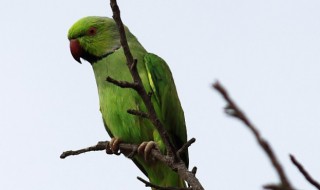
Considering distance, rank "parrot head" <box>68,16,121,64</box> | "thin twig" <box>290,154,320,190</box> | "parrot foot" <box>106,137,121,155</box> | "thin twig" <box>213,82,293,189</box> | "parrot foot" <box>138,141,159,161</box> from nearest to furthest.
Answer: "thin twig" <box>213,82,293,189</box>, "thin twig" <box>290,154,320,190</box>, "parrot foot" <box>138,141,159,161</box>, "parrot foot" <box>106,137,121,155</box>, "parrot head" <box>68,16,121,64</box>

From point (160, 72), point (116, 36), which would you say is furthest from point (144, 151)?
point (116, 36)

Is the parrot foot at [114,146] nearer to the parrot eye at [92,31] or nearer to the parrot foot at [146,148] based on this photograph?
the parrot foot at [146,148]

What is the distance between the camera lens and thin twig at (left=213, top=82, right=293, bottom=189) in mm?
1068

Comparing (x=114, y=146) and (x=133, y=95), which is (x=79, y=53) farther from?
(x=114, y=146)

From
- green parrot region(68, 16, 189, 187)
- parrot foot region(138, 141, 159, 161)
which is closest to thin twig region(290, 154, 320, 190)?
parrot foot region(138, 141, 159, 161)

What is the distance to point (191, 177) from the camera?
245cm

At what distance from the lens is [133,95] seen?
201 inches

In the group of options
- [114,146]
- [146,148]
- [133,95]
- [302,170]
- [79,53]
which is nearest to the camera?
[302,170]

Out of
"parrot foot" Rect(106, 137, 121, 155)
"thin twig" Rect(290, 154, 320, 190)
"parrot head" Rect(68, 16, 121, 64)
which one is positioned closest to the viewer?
"thin twig" Rect(290, 154, 320, 190)

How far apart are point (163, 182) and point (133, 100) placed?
93cm

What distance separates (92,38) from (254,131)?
4.98 m

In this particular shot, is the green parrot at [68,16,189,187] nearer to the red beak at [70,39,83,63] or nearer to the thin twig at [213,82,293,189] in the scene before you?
the red beak at [70,39,83,63]

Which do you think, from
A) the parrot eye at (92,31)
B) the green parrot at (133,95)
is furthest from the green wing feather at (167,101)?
the parrot eye at (92,31)

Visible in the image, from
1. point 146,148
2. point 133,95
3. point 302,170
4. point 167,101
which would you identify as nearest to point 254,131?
point 302,170
